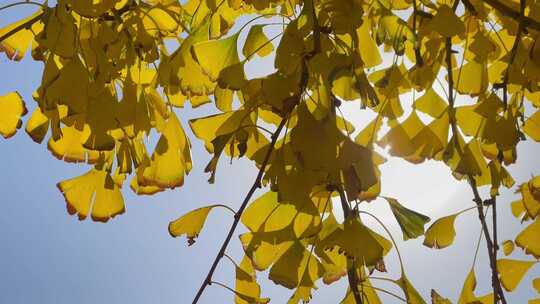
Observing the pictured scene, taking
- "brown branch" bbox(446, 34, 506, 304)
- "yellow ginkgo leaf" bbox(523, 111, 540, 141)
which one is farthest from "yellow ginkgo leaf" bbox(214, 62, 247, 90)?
"yellow ginkgo leaf" bbox(523, 111, 540, 141)

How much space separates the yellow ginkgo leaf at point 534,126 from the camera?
2.58ft

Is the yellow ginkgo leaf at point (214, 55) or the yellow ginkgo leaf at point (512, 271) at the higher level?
the yellow ginkgo leaf at point (214, 55)

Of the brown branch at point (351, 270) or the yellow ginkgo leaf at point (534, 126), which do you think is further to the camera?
the yellow ginkgo leaf at point (534, 126)

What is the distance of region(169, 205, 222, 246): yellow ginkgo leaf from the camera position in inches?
25.9

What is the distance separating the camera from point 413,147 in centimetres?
64

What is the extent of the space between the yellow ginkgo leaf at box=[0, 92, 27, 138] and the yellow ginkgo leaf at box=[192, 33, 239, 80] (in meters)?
0.18

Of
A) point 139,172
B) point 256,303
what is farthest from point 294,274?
point 139,172

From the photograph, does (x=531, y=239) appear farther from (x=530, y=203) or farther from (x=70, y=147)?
(x=70, y=147)

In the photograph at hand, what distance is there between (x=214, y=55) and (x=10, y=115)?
0.20 m

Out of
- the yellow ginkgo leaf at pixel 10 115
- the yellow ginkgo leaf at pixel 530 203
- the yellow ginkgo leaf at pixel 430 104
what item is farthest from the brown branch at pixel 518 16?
the yellow ginkgo leaf at pixel 10 115

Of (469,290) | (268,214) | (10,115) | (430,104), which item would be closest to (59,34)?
(10,115)

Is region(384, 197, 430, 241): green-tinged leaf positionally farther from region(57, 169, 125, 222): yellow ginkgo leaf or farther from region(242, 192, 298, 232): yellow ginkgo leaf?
region(57, 169, 125, 222): yellow ginkgo leaf

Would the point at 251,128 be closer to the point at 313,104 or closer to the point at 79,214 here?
the point at 313,104

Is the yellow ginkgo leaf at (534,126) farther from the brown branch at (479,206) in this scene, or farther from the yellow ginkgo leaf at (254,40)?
the yellow ginkgo leaf at (254,40)
